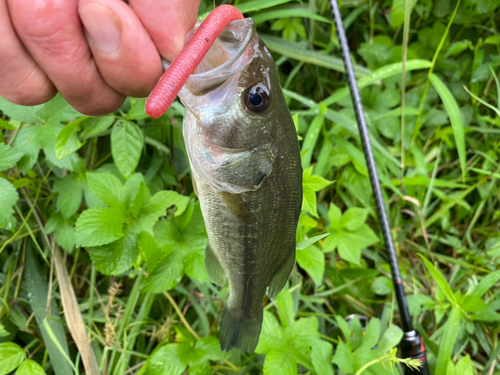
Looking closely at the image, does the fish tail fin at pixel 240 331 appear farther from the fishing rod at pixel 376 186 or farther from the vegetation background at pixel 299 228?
the fishing rod at pixel 376 186

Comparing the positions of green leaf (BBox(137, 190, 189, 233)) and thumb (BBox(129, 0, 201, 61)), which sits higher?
thumb (BBox(129, 0, 201, 61))

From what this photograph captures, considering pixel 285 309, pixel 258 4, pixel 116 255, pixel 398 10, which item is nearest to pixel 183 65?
pixel 116 255

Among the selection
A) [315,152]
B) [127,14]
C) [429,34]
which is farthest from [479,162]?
[127,14]

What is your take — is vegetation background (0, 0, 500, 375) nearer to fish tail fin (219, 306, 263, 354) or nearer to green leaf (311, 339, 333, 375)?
green leaf (311, 339, 333, 375)

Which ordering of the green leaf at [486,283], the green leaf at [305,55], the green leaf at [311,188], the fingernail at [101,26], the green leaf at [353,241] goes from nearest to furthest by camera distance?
the fingernail at [101,26]
the green leaf at [311,188]
the green leaf at [353,241]
the green leaf at [486,283]
the green leaf at [305,55]

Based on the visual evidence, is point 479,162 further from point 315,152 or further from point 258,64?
point 258,64

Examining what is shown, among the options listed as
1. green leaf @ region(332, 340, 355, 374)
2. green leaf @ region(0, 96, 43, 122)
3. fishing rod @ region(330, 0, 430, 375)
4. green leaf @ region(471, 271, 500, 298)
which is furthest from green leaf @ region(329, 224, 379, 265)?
green leaf @ region(0, 96, 43, 122)

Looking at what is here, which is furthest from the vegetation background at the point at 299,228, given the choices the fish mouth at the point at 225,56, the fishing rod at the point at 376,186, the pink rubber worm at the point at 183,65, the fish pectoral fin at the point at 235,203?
the pink rubber worm at the point at 183,65
